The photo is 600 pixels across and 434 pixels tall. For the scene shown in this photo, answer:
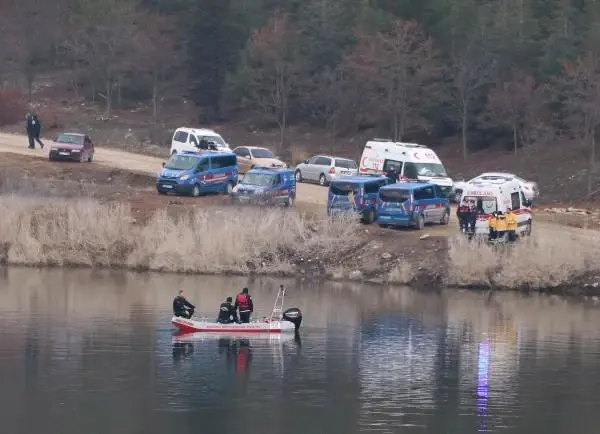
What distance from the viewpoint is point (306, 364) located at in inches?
1603

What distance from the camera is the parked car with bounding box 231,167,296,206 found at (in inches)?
2470

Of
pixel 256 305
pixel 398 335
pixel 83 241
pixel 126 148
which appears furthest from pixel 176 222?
pixel 126 148

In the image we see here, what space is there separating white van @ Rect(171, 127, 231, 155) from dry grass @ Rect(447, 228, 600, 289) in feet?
70.3

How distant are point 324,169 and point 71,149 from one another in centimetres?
1353

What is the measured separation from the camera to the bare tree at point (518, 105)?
86.0 meters

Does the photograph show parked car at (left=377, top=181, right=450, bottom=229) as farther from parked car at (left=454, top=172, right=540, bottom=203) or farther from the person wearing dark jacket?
the person wearing dark jacket

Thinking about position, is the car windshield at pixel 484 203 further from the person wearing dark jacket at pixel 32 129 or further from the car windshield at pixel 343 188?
the person wearing dark jacket at pixel 32 129

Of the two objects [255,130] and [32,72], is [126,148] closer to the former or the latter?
[255,130]

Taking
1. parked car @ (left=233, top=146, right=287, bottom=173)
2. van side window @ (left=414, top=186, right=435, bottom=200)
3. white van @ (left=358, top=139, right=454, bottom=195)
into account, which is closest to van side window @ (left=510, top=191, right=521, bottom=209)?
van side window @ (left=414, top=186, right=435, bottom=200)

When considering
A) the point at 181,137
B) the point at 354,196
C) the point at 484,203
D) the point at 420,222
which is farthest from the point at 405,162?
the point at 181,137

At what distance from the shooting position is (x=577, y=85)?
82438 mm

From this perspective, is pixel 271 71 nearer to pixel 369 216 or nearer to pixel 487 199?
pixel 369 216

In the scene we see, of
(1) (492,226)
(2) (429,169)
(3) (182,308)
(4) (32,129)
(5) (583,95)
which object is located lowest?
(3) (182,308)

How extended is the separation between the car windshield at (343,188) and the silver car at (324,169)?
12.6 meters
